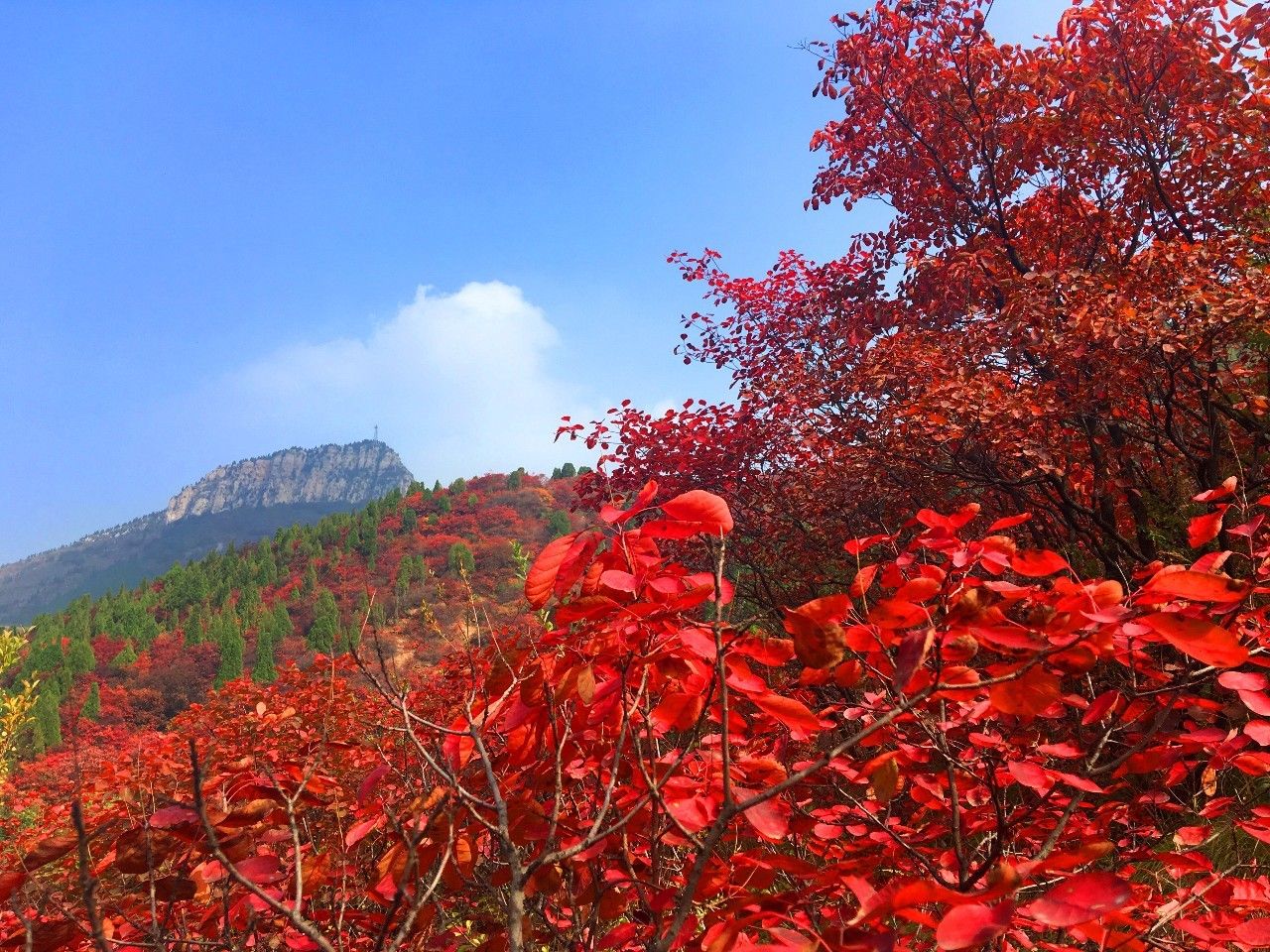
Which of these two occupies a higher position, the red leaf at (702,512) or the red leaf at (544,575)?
the red leaf at (702,512)

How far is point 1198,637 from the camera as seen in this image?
0.94m

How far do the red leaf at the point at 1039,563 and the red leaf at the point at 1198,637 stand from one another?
0.96 feet

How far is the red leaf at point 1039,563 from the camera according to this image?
1.26m

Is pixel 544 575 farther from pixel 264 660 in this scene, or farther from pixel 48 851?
pixel 264 660

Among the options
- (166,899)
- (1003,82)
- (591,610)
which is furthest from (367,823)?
(1003,82)


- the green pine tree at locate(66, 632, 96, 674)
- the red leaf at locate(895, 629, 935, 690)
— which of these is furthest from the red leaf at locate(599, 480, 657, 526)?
the green pine tree at locate(66, 632, 96, 674)

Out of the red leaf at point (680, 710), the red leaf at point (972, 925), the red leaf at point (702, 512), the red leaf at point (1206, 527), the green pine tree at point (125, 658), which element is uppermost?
the red leaf at point (702, 512)

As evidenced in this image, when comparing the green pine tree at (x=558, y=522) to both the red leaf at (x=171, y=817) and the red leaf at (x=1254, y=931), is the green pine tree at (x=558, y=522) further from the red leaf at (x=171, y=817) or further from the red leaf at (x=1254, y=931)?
the red leaf at (x=1254, y=931)

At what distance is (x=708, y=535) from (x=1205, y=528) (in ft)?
3.34

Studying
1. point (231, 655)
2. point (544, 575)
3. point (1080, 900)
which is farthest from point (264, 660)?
point (1080, 900)

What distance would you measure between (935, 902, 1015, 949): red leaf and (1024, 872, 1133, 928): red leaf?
1.4 inches

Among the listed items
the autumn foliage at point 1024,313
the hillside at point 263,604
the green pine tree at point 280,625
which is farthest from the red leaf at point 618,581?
the green pine tree at point 280,625

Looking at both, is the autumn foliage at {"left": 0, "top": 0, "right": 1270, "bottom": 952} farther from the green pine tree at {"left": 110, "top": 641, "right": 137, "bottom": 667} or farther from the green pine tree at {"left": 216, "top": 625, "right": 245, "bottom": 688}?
the green pine tree at {"left": 110, "top": 641, "right": 137, "bottom": 667}

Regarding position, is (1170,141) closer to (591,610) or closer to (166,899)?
(591,610)
